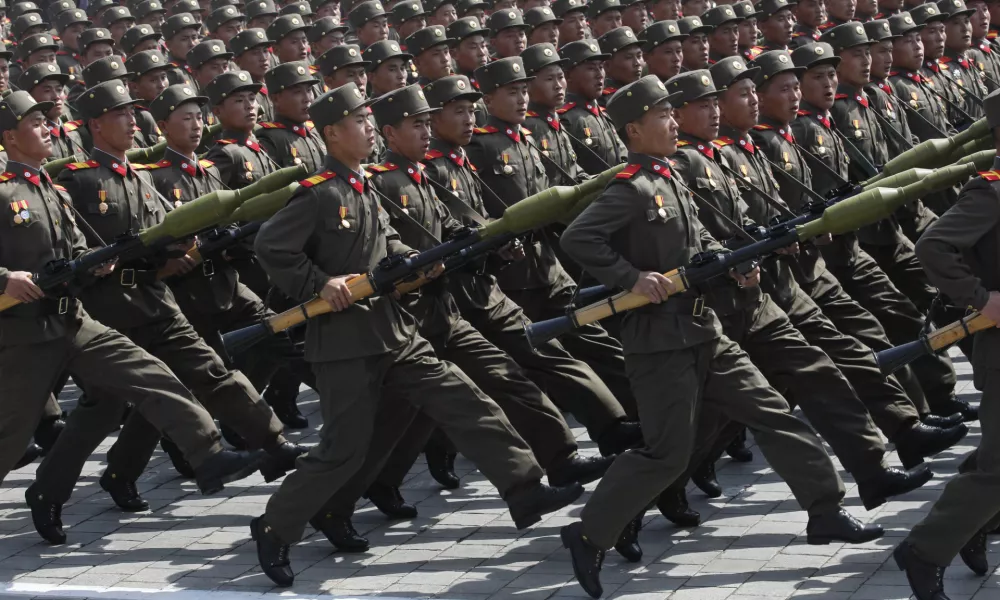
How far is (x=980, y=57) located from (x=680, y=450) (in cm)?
749

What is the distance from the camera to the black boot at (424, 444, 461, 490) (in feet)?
31.0

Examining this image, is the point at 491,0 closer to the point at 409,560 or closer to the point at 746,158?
the point at 746,158

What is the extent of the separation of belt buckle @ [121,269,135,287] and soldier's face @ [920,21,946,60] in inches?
252

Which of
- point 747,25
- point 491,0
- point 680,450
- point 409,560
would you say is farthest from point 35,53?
point 680,450

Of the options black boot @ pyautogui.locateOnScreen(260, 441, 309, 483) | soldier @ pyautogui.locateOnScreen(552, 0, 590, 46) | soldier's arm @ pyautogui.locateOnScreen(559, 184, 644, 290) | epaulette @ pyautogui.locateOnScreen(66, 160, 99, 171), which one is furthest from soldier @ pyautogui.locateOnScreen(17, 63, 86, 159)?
soldier's arm @ pyautogui.locateOnScreen(559, 184, 644, 290)

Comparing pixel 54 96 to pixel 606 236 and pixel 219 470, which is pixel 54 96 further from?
pixel 606 236

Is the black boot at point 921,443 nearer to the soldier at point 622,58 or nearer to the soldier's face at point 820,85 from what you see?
the soldier's face at point 820,85

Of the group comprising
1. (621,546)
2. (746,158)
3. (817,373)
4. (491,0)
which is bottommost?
(621,546)

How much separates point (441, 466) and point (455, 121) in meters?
1.84

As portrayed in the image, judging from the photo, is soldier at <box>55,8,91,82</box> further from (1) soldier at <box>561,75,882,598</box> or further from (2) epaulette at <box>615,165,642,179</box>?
(1) soldier at <box>561,75,882,598</box>

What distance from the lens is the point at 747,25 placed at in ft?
46.6

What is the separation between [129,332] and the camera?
917 centimetres

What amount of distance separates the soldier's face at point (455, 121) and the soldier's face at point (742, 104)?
1.42 meters

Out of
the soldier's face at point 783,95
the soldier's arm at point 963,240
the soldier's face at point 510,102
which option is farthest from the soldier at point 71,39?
the soldier's arm at point 963,240
